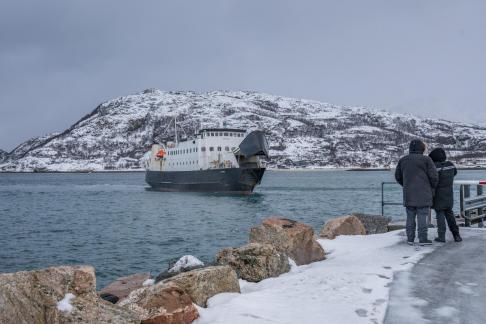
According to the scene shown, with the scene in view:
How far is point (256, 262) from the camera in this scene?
7.19m

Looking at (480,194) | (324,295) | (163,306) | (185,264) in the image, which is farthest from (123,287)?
(480,194)

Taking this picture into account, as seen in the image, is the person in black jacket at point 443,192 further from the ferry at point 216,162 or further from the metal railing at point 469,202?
the ferry at point 216,162

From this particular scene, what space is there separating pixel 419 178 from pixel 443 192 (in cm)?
75

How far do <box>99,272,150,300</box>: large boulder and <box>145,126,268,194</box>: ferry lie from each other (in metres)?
37.2

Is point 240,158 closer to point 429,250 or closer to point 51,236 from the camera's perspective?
point 51,236

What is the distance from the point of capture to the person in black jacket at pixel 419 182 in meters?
8.22

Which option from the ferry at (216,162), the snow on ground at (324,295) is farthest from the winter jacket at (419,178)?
the ferry at (216,162)

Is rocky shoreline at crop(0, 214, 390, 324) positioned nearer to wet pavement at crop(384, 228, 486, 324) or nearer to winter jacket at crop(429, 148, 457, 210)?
wet pavement at crop(384, 228, 486, 324)

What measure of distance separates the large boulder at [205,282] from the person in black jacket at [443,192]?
4.67m

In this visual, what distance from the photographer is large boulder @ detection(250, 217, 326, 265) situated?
27.7ft

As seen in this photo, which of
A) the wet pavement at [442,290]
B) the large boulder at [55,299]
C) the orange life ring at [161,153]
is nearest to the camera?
the large boulder at [55,299]

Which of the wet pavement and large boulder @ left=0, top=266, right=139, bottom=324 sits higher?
large boulder @ left=0, top=266, right=139, bottom=324

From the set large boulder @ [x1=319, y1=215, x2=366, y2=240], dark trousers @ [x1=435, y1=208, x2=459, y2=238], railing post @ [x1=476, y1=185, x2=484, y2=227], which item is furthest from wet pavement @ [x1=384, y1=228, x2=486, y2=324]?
railing post @ [x1=476, y1=185, x2=484, y2=227]

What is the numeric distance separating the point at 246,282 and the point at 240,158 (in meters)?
43.3
